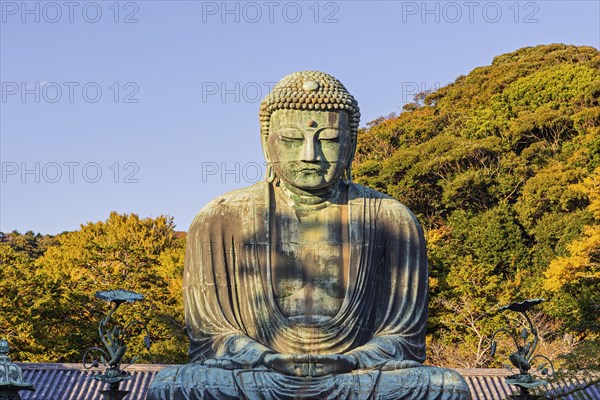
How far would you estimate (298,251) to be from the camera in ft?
38.6

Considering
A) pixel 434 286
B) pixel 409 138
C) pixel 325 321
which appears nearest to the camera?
pixel 325 321

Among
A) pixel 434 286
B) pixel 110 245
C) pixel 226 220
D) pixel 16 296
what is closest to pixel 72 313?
pixel 16 296

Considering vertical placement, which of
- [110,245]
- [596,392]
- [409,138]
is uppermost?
[409,138]

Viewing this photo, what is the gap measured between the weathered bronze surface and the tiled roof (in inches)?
585

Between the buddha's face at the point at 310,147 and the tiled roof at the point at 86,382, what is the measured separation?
50.0ft

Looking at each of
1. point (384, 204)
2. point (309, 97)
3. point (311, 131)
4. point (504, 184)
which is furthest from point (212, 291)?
point (504, 184)

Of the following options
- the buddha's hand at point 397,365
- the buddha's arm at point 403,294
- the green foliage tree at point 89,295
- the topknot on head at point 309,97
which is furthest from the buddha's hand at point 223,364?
the green foliage tree at point 89,295

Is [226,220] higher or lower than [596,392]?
higher

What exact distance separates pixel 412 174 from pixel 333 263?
31189mm

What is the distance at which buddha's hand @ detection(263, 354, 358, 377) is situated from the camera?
10680 millimetres

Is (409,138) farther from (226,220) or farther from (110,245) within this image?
(226,220)

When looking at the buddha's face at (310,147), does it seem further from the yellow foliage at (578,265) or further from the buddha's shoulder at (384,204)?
the yellow foliage at (578,265)

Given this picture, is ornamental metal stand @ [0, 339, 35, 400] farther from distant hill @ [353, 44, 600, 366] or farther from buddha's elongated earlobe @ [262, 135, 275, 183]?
distant hill @ [353, 44, 600, 366]

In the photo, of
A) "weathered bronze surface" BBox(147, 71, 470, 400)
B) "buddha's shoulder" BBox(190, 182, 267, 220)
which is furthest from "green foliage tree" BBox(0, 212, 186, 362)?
"weathered bronze surface" BBox(147, 71, 470, 400)
